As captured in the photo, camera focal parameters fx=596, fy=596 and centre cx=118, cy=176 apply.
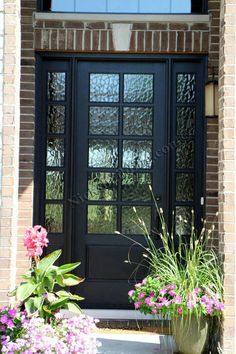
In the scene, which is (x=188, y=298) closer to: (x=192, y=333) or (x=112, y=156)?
(x=192, y=333)

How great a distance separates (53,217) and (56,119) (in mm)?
925

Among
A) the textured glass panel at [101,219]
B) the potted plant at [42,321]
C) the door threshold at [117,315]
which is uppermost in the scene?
the textured glass panel at [101,219]

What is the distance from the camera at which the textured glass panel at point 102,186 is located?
18.5ft

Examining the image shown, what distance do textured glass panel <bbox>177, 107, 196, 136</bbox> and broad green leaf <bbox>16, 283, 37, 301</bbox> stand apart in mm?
2336

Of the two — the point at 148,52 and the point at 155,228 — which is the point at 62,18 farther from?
the point at 155,228

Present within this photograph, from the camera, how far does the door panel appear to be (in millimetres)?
5594

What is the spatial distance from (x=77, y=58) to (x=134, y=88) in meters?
0.60

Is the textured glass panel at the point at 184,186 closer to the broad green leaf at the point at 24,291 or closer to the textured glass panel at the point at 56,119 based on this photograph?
the textured glass panel at the point at 56,119

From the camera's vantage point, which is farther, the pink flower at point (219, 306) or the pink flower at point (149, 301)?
the pink flower at point (149, 301)

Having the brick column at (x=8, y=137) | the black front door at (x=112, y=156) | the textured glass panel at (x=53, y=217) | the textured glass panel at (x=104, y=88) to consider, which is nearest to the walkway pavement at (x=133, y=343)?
the black front door at (x=112, y=156)

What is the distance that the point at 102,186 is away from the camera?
18.5 ft

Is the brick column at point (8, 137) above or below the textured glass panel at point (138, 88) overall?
below

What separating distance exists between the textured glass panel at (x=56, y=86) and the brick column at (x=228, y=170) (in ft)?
6.26

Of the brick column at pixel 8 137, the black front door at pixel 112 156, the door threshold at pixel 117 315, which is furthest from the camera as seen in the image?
the black front door at pixel 112 156
